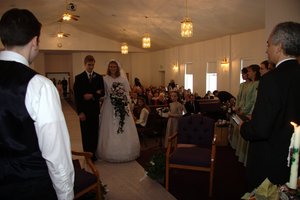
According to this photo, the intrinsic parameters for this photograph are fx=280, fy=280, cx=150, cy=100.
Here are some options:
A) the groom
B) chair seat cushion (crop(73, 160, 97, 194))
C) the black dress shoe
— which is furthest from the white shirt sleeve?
the black dress shoe

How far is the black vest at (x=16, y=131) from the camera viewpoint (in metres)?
1.24

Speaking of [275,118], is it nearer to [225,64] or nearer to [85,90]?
[85,90]

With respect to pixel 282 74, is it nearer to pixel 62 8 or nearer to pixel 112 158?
pixel 112 158

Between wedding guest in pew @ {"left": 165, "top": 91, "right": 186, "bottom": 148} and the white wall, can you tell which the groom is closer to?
wedding guest in pew @ {"left": 165, "top": 91, "right": 186, "bottom": 148}

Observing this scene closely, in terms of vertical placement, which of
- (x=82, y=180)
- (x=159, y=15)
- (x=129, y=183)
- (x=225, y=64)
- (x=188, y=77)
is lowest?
(x=129, y=183)

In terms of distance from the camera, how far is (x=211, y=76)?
12.5 meters

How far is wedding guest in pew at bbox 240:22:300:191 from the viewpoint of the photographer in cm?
163

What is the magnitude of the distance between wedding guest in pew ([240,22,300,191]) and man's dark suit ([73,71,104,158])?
3.29 m

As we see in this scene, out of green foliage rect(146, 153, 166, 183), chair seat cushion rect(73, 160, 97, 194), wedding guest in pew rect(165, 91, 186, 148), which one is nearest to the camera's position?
chair seat cushion rect(73, 160, 97, 194)

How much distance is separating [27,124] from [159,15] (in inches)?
355

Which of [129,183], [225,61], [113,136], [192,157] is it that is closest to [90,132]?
[113,136]

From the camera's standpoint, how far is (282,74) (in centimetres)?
165

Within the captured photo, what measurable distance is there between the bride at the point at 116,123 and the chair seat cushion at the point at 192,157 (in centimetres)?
122

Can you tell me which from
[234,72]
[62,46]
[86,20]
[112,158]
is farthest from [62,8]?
[112,158]
